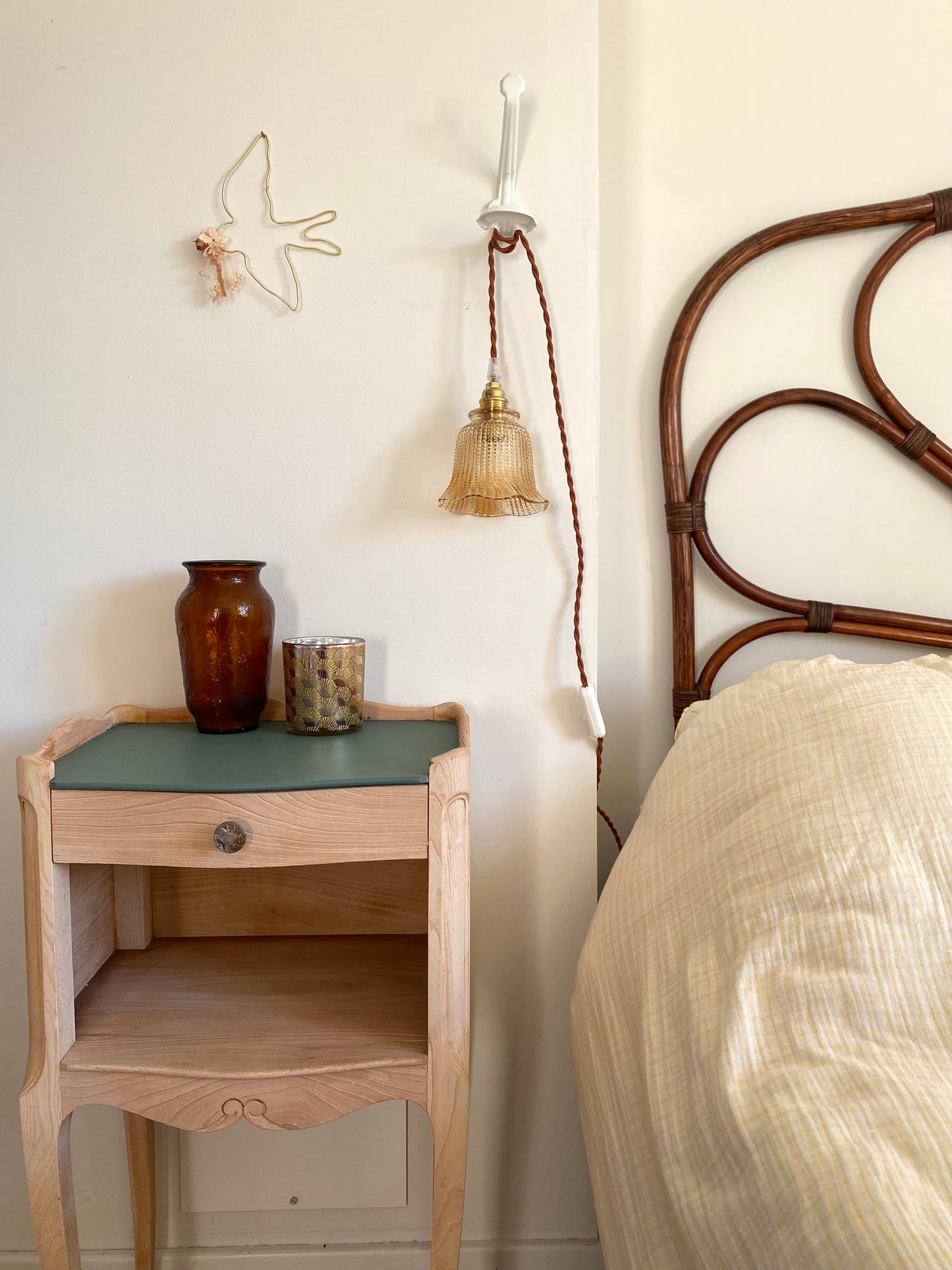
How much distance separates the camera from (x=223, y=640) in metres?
1.02

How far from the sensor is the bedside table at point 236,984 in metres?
0.85

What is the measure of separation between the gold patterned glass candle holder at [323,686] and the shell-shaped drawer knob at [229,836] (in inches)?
7.8

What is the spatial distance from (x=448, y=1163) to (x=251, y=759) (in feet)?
1.64

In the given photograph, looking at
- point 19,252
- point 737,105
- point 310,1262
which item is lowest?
point 310,1262

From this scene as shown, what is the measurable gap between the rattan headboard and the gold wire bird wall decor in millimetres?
549

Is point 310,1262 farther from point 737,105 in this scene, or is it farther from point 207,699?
point 737,105

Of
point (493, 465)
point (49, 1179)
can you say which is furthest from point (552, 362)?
point (49, 1179)

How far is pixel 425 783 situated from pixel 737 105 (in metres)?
1.16

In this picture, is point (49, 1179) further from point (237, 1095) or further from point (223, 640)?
point (223, 640)

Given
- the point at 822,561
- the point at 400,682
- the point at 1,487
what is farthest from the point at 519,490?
the point at 1,487

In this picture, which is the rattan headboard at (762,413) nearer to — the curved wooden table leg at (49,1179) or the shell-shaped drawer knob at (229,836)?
the shell-shaped drawer knob at (229,836)

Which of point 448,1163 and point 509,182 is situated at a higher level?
point 509,182

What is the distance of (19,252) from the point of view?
1.10 m

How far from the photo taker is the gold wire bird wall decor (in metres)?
1.09
